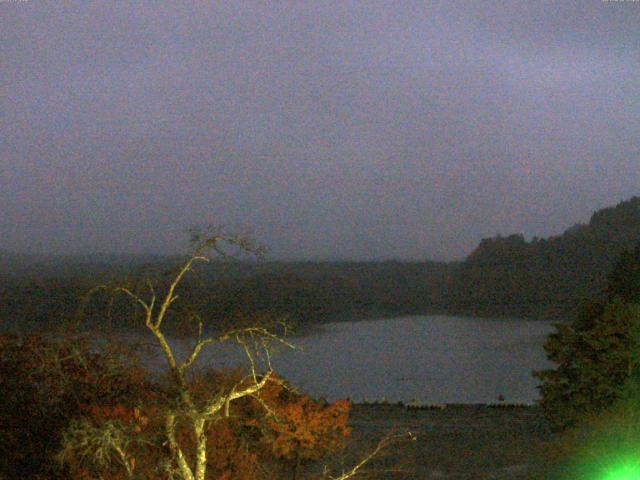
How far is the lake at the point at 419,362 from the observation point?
1101 inches

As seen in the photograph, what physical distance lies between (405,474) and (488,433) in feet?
15.8

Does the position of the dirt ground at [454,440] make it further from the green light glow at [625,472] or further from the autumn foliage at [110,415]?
the autumn foliage at [110,415]

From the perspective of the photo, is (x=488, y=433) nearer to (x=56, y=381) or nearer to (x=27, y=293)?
(x=56, y=381)

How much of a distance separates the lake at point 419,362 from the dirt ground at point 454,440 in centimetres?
250

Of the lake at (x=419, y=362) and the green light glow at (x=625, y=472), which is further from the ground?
the green light glow at (x=625, y=472)

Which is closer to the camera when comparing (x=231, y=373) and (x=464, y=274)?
(x=231, y=373)

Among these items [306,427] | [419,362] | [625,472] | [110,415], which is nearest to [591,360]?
[625,472]

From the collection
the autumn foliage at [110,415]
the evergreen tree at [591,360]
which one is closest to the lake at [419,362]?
the autumn foliage at [110,415]

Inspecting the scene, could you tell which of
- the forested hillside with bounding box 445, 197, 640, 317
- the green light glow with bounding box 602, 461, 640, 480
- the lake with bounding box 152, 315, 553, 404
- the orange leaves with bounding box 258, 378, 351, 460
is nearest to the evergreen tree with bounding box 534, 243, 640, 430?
the green light glow with bounding box 602, 461, 640, 480

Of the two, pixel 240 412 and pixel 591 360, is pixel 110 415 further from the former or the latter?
pixel 591 360

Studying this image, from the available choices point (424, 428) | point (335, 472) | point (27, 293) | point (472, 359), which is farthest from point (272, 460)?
point (472, 359)

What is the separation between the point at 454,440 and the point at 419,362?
20868mm

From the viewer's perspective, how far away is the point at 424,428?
19.5 metres

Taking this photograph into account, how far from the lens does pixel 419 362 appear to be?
38531 mm
